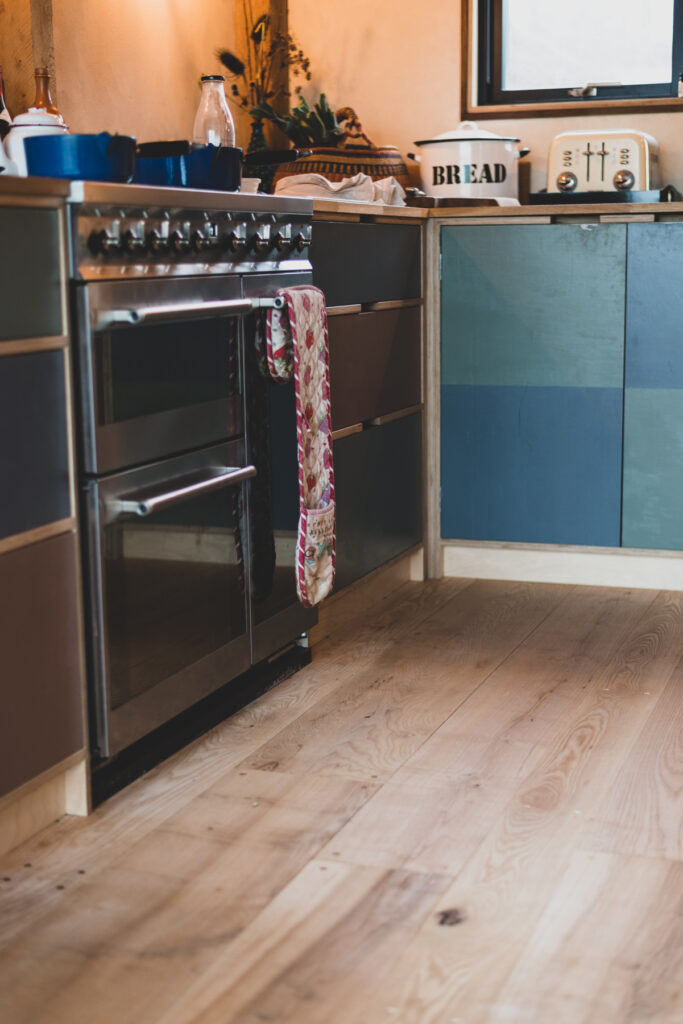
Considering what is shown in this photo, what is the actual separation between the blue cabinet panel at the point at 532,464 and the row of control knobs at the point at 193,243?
103cm

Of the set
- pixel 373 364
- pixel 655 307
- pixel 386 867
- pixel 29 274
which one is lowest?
pixel 386 867

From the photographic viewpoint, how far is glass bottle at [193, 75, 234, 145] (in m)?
2.55

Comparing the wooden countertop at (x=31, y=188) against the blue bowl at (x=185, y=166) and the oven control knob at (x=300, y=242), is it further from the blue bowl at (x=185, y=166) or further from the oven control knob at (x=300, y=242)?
the oven control knob at (x=300, y=242)

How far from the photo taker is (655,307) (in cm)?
322

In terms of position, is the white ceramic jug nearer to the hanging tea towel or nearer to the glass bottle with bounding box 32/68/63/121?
the glass bottle with bounding box 32/68/63/121

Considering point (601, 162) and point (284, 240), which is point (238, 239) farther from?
point (601, 162)

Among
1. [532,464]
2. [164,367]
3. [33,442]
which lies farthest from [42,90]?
[532,464]

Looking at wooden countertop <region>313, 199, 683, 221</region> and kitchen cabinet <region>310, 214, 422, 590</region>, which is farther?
wooden countertop <region>313, 199, 683, 221</region>

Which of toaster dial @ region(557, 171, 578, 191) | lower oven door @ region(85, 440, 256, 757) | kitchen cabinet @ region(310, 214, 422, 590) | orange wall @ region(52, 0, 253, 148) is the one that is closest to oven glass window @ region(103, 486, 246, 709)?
lower oven door @ region(85, 440, 256, 757)

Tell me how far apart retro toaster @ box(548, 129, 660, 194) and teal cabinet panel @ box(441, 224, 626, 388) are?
25 cm

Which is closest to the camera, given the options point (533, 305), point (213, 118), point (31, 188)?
point (31, 188)

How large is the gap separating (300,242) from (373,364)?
0.63m

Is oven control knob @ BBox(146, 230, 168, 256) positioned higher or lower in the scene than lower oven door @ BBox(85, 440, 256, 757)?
higher

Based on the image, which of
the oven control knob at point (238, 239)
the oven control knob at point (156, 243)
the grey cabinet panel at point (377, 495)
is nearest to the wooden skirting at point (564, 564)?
the grey cabinet panel at point (377, 495)
